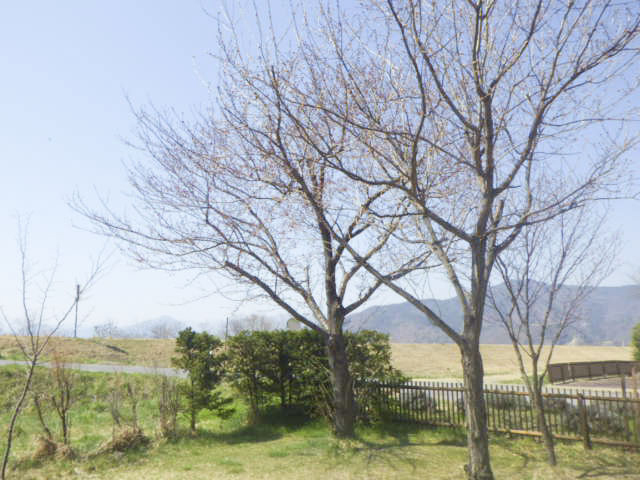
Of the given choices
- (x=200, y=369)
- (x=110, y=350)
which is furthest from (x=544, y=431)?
(x=110, y=350)

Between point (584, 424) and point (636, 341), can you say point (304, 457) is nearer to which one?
point (584, 424)

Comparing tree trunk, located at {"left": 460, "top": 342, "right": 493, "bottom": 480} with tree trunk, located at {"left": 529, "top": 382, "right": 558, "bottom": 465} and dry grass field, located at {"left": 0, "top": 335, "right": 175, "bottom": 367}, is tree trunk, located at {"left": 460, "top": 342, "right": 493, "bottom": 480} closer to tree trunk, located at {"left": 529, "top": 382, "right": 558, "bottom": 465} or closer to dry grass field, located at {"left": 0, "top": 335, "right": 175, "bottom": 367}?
tree trunk, located at {"left": 529, "top": 382, "right": 558, "bottom": 465}

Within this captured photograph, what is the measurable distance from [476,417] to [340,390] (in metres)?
3.73

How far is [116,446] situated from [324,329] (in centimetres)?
431

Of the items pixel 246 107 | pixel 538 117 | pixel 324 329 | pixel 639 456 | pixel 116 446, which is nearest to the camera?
pixel 538 117

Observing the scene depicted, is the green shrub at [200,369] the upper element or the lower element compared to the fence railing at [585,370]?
upper

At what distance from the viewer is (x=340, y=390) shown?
373 inches

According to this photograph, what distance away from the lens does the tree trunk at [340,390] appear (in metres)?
9.45

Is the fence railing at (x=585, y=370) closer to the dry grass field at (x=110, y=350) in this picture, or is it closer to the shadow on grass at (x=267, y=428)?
the shadow on grass at (x=267, y=428)

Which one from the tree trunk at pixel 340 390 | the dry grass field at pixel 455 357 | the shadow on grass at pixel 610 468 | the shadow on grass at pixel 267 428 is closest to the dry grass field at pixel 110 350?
the shadow on grass at pixel 267 428

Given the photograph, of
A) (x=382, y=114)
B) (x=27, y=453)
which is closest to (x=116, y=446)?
(x=27, y=453)

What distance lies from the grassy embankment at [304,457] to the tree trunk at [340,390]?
1.07 ft

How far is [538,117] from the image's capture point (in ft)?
19.5

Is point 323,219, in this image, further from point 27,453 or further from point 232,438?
point 27,453
